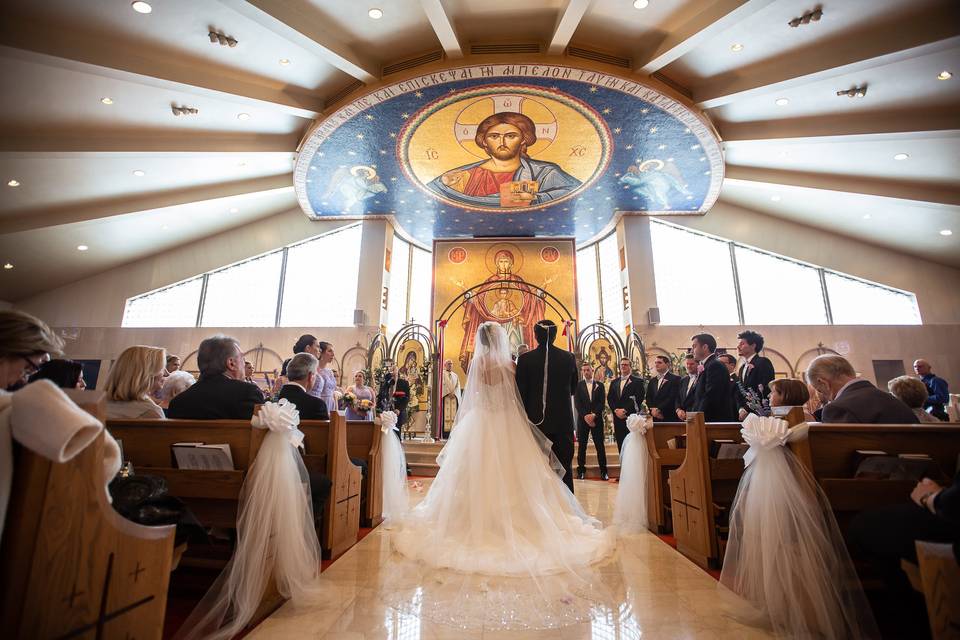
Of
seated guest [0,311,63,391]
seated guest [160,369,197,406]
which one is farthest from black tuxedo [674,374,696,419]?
seated guest [160,369,197,406]

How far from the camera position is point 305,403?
3.49 meters

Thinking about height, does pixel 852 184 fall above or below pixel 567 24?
below

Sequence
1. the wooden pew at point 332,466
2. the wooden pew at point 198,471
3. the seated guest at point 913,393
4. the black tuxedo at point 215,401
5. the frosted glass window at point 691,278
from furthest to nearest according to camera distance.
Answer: the frosted glass window at point 691,278 < the seated guest at point 913,393 < the wooden pew at point 332,466 < the black tuxedo at point 215,401 < the wooden pew at point 198,471

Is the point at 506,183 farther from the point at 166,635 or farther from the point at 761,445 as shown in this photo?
the point at 166,635

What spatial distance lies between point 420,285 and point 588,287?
5.17 m

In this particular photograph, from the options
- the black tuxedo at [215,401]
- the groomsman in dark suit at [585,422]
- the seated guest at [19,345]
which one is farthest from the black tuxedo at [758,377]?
the seated guest at [19,345]

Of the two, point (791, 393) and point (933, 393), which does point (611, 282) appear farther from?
point (791, 393)

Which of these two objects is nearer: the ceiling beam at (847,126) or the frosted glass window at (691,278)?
the ceiling beam at (847,126)

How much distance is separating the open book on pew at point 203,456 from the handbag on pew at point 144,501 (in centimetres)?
66

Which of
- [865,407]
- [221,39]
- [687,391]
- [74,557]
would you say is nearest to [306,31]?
[221,39]

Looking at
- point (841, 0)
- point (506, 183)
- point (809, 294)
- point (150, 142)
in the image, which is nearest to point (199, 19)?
point (150, 142)

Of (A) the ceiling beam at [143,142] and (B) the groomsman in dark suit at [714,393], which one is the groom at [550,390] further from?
(A) the ceiling beam at [143,142]

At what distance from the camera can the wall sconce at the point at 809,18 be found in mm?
6566

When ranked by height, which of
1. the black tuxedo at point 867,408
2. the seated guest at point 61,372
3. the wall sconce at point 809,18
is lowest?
the black tuxedo at point 867,408
